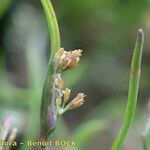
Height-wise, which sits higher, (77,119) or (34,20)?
(34,20)

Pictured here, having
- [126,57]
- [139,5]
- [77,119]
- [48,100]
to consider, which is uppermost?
[48,100]

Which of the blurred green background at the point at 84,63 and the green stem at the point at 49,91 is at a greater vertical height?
the green stem at the point at 49,91

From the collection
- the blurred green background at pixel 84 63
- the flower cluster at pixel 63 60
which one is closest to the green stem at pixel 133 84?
the flower cluster at pixel 63 60

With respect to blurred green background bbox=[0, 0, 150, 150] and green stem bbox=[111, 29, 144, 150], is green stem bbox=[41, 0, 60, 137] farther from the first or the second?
blurred green background bbox=[0, 0, 150, 150]

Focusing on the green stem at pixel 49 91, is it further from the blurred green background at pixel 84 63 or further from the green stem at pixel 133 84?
the blurred green background at pixel 84 63

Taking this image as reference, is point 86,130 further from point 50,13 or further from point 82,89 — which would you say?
point 50,13

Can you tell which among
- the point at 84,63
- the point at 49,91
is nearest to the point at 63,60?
the point at 49,91

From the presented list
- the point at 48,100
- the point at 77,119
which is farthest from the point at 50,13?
the point at 77,119

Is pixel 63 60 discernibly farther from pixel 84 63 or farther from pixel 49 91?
pixel 84 63

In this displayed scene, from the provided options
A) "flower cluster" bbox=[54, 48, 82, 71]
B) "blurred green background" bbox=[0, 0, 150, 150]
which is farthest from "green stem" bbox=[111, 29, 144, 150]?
"blurred green background" bbox=[0, 0, 150, 150]
